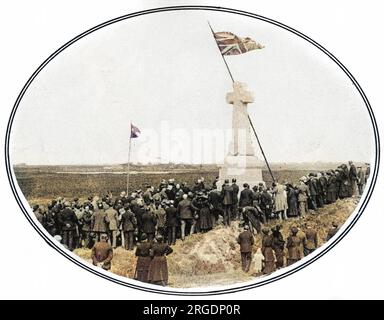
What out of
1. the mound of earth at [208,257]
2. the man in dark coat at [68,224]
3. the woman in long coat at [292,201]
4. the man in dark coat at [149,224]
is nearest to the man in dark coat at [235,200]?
the mound of earth at [208,257]

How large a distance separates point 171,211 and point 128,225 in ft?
1.86

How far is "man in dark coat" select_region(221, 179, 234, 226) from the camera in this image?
308 inches

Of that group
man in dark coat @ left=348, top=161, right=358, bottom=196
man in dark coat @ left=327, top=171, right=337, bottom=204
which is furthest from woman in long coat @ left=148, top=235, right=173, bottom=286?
man in dark coat @ left=348, top=161, right=358, bottom=196

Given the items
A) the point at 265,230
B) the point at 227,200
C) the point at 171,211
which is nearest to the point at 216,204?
the point at 227,200

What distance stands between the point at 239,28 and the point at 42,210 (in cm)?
336

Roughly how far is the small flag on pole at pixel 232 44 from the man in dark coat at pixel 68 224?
2.77 metres

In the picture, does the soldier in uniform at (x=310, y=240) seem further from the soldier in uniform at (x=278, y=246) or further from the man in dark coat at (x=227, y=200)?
the man in dark coat at (x=227, y=200)

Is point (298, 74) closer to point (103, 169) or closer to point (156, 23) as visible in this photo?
point (156, 23)

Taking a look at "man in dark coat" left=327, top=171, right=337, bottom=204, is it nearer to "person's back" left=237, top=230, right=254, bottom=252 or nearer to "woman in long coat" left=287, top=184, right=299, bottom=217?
"woman in long coat" left=287, top=184, right=299, bottom=217

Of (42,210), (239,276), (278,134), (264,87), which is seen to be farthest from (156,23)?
(239,276)

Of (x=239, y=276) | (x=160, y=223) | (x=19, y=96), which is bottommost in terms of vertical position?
(x=239, y=276)

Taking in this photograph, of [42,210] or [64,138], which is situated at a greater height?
[64,138]

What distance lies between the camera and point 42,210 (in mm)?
7695

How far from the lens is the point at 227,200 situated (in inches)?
308
